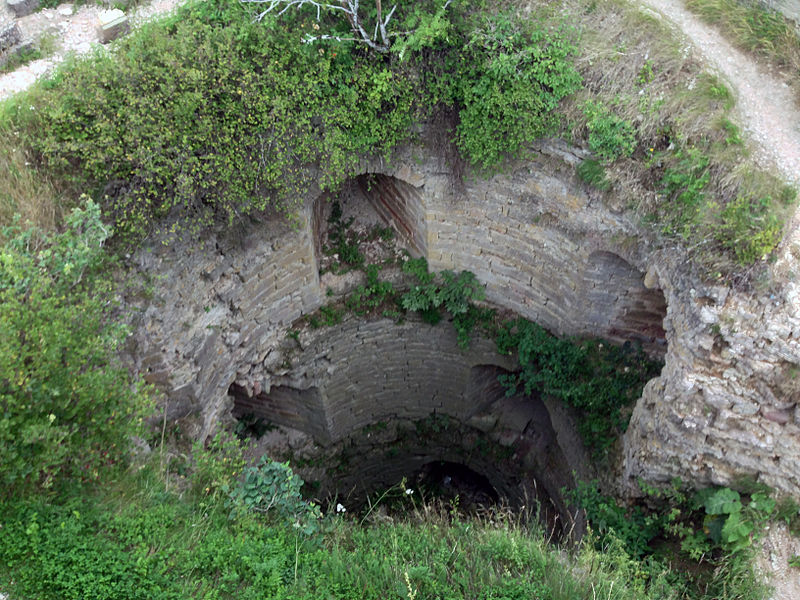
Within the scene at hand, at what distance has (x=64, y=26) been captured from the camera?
799 cm

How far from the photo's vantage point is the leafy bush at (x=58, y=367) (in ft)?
14.3

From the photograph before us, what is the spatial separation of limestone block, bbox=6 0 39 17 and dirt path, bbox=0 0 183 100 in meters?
0.07

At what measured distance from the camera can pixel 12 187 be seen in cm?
568

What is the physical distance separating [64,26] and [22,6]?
68 cm

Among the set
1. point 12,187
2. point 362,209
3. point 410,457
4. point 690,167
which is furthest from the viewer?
point 410,457

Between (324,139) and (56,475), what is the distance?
4238 millimetres

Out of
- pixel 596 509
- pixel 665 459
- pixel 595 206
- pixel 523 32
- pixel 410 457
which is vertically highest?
pixel 523 32

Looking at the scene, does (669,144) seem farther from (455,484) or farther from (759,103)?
(455,484)

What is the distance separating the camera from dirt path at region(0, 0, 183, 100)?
7.45 metres

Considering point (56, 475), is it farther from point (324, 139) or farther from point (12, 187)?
point (324, 139)

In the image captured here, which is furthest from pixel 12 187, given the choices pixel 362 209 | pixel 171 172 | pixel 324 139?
pixel 362 209

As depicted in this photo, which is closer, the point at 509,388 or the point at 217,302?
the point at 217,302

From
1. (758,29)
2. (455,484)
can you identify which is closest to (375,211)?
(758,29)

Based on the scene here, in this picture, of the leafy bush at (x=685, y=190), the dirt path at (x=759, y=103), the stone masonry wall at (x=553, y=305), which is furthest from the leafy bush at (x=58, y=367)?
the dirt path at (x=759, y=103)
